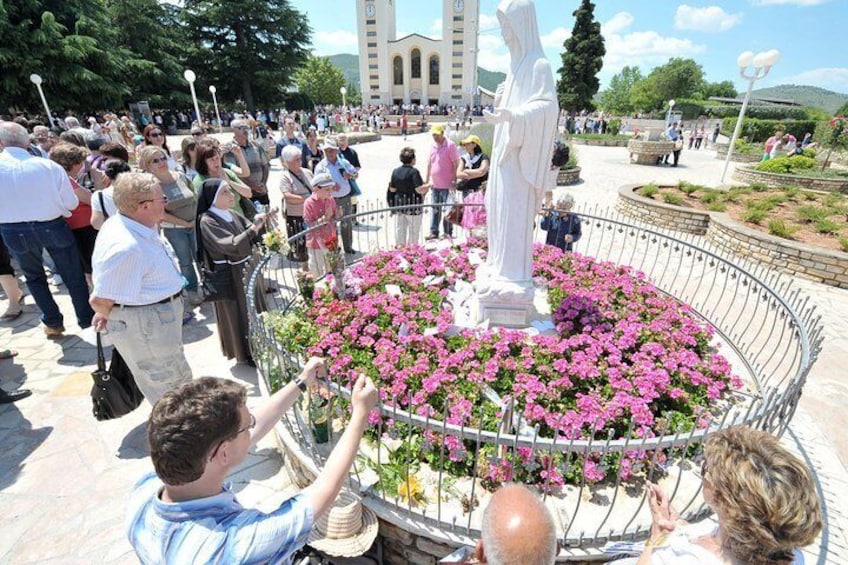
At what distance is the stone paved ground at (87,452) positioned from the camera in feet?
8.89

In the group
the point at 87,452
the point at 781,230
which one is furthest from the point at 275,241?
the point at 781,230

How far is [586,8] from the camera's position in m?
40.3

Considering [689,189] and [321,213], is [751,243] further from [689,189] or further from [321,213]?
[321,213]

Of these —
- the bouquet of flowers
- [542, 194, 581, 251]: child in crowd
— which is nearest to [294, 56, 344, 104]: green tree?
[542, 194, 581, 251]: child in crowd

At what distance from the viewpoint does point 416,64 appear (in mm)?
73125

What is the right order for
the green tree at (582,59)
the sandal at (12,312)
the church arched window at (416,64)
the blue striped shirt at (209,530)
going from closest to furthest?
1. the blue striped shirt at (209,530)
2. the sandal at (12,312)
3. the green tree at (582,59)
4. the church arched window at (416,64)

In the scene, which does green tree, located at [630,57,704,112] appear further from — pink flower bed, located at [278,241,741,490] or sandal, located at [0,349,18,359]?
sandal, located at [0,349,18,359]

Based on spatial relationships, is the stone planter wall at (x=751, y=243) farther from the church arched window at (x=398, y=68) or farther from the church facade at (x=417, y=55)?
the church arched window at (x=398, y=68)

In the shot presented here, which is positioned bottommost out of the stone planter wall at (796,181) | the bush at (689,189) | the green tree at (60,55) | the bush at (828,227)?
the stone planter wall at (796,181)

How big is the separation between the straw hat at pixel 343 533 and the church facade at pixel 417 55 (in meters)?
69.1

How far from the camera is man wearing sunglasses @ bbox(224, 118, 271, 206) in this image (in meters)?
6.43

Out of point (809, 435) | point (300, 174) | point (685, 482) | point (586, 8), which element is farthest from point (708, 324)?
point (586, 8)

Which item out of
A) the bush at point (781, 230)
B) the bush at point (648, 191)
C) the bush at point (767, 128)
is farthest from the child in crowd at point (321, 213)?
the bush at point (767, 128)

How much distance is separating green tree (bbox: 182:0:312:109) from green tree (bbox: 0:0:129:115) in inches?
431
